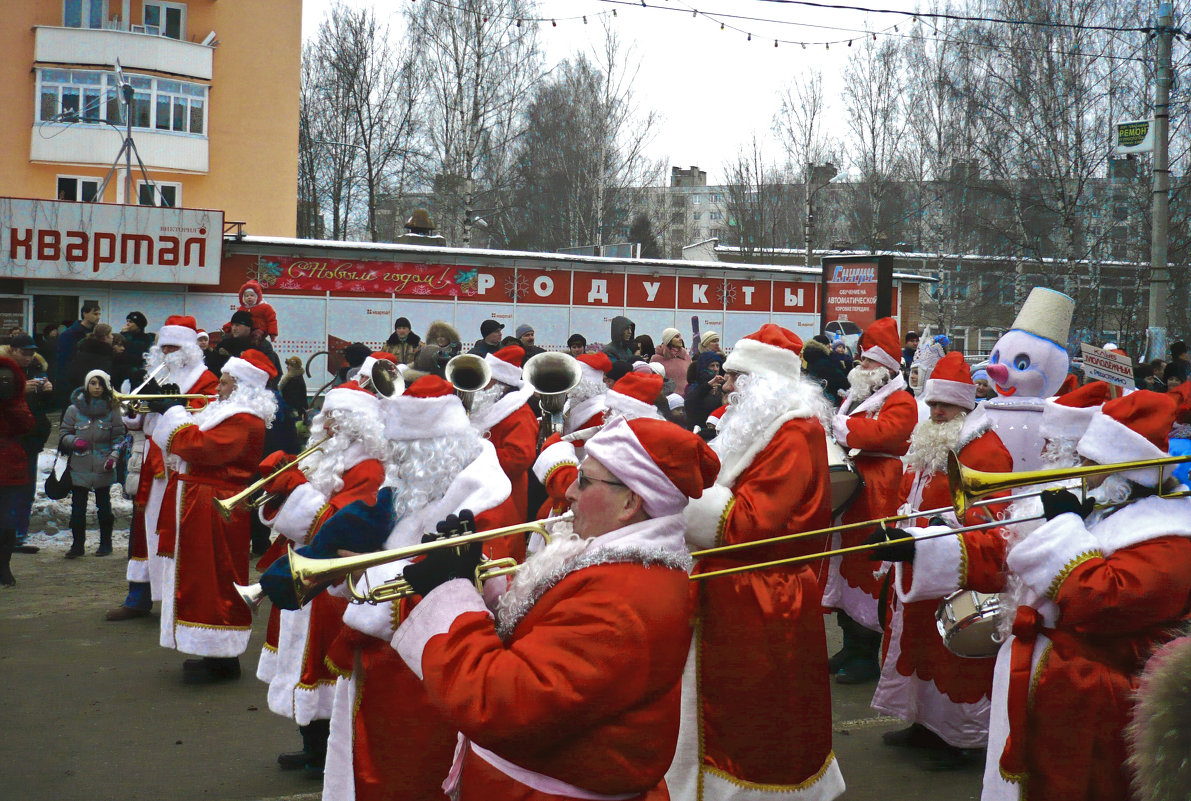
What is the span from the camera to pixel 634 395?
18.4 feet

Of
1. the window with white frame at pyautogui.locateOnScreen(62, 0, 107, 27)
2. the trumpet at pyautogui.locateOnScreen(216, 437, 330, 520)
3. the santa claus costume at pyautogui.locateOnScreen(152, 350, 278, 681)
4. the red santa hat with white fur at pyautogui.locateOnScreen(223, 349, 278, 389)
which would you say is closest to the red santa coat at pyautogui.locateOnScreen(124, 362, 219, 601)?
the santa claus costume at pyautogui.locateOnScreen(152, 350, 278, 681)

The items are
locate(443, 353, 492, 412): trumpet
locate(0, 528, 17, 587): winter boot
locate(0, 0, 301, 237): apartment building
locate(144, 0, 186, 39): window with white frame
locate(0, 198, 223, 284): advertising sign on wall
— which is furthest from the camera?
locate(144, 0, 186, 39): window with white frame

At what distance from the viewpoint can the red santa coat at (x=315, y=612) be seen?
14.1 feet

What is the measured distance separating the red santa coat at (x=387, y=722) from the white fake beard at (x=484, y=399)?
2.87 meters

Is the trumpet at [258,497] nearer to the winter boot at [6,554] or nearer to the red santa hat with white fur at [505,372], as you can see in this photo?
the red santa hat with white fur at [505,372]

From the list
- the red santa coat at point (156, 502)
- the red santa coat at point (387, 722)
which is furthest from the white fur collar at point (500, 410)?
the red santa coat at point (387, 722)

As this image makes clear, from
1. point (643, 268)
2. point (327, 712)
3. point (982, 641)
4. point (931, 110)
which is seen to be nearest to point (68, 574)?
point (327, 712)

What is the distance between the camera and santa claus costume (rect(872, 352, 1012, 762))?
207 inches

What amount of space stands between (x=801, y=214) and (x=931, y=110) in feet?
69.3

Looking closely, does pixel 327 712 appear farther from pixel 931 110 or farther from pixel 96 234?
pixel 931 110

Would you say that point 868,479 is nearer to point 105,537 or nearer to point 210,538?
point 210,538

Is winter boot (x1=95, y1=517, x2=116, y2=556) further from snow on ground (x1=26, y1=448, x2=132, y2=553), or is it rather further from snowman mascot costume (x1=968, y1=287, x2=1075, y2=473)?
snowman mascot costume (x1=968, y1=287, x2=1075, y2=473)

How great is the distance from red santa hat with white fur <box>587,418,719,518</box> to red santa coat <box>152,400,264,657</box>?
4.37m

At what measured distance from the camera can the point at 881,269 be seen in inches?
495
